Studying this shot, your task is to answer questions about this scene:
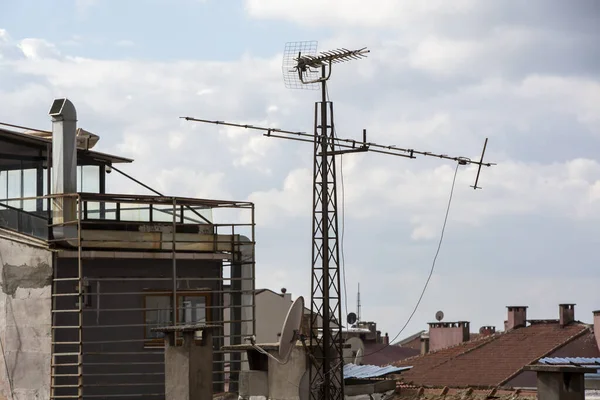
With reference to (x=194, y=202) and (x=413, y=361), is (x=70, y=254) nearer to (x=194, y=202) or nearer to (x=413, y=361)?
(x=194, y=202)

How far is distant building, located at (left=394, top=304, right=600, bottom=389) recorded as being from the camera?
4866 centimetres

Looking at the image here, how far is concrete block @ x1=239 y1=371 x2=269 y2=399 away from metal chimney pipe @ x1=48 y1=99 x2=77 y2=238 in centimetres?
545

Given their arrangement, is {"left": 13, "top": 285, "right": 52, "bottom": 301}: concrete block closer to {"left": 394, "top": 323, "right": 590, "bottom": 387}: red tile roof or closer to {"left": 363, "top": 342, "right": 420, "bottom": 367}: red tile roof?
{"left": 394, "top": 323, "right": 590, "bottom": 387}: red tile roof

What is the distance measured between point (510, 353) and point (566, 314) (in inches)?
169

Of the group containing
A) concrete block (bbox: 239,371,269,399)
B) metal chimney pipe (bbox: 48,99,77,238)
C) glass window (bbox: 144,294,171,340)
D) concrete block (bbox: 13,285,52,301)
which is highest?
metal chimney pipe (bbox: 48,99,77,238)

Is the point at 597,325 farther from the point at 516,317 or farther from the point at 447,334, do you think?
the point at 447,334

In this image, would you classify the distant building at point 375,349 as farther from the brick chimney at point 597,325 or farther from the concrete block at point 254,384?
the concrete block at point 254,384

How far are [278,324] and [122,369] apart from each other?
2630 cm

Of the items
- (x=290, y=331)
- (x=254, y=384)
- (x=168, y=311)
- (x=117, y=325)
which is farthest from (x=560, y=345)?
(x=117, y=325)

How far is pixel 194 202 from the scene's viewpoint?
29766 millimetres

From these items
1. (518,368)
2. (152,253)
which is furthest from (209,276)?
(518,368)

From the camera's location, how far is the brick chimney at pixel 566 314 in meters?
54.4

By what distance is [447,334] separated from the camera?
61781mm

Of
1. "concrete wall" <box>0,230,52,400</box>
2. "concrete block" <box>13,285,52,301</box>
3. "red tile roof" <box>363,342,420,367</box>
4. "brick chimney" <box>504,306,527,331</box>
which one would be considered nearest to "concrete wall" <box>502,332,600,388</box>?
"brick chimney" <box>504,306,527,331</box>
